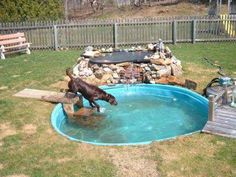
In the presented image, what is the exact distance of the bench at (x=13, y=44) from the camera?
16314mm

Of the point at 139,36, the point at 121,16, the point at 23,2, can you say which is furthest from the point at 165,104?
the point at 121,16

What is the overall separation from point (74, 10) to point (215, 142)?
29.7 metres

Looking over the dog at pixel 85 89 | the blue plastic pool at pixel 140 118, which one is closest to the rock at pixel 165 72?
the blue plastic pool at pixel 140 118

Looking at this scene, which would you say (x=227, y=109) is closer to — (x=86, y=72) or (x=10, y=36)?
(x=86, y=72)

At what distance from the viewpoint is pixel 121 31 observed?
60.6ft

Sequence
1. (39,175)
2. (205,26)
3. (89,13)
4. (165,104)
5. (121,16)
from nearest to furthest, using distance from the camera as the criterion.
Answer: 1. (39,175)
2. (165,104)
3. (205,26)
4. (121,16)
5. (89,13)

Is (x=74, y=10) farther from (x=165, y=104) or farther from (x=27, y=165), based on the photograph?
(x=27, y=165)

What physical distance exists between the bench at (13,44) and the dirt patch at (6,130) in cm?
845

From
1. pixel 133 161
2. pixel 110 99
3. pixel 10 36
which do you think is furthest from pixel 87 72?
pixel 133 161

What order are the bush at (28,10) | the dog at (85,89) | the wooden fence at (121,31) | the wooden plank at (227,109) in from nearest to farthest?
the wooden plank at (227,109) → the dog at (85,89) → the wooden fence at (121,31) → the bush at (28,10)

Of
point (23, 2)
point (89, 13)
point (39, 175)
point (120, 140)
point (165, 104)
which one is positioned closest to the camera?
point (39, 175)

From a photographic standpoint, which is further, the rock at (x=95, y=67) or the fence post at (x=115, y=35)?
the fence post at (x=115, y=35)

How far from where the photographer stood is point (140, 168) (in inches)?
246

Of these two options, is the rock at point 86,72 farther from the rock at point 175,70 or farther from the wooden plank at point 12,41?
the wooden plank at point 12,41
